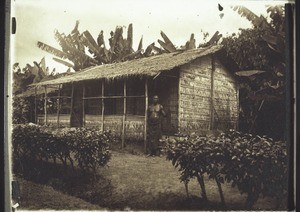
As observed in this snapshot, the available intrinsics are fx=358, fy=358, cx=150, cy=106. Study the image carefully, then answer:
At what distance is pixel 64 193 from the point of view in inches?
138

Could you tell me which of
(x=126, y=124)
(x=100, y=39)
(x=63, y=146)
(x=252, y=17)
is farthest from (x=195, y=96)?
(x=63, y=146)

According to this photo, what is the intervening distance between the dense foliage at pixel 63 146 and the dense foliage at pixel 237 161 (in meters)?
0.69

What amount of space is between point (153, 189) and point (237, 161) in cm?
84

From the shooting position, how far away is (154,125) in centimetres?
352

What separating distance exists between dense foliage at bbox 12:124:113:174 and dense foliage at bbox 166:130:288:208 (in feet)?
2.26

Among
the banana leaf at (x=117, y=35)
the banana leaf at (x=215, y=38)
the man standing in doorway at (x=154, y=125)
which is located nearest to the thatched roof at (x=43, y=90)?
the banana leaf at (x=117, y=35)

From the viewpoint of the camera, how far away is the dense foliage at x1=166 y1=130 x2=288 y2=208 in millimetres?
3314

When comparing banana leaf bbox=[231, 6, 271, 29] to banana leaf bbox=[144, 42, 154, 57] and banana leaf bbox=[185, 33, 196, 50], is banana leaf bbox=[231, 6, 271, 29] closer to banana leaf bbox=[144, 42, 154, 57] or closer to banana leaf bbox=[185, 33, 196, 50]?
banana leaf bbox=[185, 33, 196, 50]

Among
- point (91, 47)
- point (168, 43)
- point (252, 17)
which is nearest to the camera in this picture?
point (252, 17)

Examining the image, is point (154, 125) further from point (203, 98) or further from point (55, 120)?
point (55, 120)

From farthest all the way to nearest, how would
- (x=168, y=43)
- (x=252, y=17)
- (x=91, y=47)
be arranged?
(x=91, y=47)
(x=168, y=43)
(x=252, y=17)

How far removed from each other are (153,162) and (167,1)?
1.56 meters

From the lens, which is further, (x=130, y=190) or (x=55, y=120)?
(x=55, y=120)

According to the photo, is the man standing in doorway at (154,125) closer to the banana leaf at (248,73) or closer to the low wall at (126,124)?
the low wall at (126,124)
